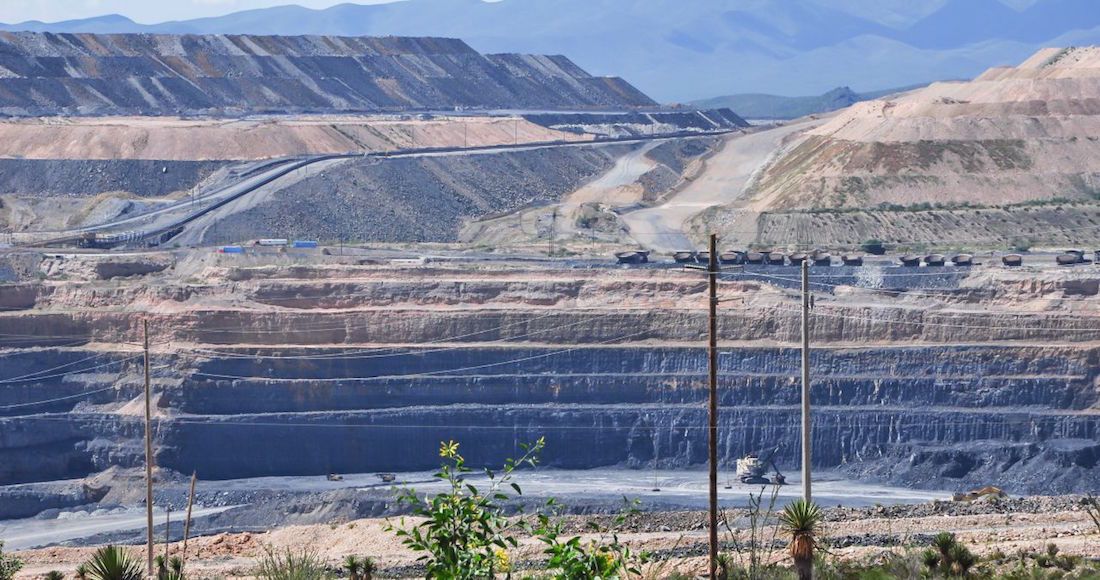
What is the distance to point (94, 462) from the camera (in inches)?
2522

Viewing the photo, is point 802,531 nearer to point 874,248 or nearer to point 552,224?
point 874,248

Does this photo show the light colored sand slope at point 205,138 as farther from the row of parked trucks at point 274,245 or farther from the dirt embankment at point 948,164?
the dirt embankment at point 948,164

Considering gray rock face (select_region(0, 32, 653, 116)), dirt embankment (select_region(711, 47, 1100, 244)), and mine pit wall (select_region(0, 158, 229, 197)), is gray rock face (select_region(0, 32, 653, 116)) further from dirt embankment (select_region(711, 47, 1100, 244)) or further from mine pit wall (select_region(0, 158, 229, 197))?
dirt embankment (select_region(711, 47, 1100, 244))

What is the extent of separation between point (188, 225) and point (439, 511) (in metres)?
75.4

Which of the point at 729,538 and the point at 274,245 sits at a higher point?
the point at 274,245

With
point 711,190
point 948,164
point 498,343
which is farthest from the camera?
point 711,190

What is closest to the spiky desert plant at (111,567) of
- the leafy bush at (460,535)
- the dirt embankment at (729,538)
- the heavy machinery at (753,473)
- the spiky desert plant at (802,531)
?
the leafy bush at (460,535)

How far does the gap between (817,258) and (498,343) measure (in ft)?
58.5

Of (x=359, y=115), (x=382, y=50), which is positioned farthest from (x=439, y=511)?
(x=382, y=50)

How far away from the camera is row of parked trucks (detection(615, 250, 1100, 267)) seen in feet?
248

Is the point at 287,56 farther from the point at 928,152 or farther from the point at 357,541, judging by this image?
the point at 357,541

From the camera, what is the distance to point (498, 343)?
6800cm

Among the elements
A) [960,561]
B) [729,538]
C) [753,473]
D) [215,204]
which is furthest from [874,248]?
[960,561]

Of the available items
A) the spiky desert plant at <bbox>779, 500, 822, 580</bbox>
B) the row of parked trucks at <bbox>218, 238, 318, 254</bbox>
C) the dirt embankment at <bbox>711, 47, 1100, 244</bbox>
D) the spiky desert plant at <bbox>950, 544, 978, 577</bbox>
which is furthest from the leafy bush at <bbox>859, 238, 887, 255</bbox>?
the spiky desert plant at <bbox>779, 500, 822, 580</bbox>
